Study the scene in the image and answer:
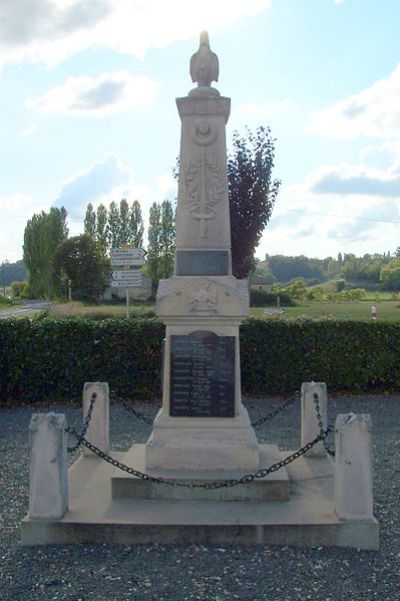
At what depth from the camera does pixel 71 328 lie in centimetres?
1188

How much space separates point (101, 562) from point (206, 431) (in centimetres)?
167

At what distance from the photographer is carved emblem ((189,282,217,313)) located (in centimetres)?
596

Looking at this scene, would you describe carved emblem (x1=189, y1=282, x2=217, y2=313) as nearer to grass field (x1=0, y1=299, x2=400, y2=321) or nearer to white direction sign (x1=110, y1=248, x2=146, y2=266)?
grass field (x1=0, y1=299, x2=400, y2=321)

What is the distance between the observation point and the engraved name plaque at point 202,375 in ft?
19.9

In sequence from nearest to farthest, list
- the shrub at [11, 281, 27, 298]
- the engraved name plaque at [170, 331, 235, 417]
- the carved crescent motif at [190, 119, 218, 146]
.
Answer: the engraved name plaque at [170, 331, 235, 417] → the carved crescent motif at [190, 119, 218, 146] → the shrub at [11, 281, 27, 298]

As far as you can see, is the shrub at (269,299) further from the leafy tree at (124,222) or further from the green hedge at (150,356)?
the green hedge at (150,356)

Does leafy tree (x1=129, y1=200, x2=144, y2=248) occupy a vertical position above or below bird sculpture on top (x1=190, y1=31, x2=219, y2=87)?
above

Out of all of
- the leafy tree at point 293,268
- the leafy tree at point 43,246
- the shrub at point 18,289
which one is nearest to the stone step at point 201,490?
the leafy tree at point 43,246

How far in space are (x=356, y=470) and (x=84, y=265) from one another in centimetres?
3859

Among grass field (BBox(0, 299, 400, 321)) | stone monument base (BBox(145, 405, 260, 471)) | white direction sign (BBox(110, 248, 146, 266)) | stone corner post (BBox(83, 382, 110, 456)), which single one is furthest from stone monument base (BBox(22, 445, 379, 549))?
white direction sign (BBox(110, 248, 146, 266))

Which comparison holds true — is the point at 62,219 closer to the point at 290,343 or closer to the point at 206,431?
the point at 290,343

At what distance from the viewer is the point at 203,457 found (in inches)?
234

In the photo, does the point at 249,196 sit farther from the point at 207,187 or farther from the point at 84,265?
the point at 84,265

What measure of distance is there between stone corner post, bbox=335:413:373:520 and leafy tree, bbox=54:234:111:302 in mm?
38057
